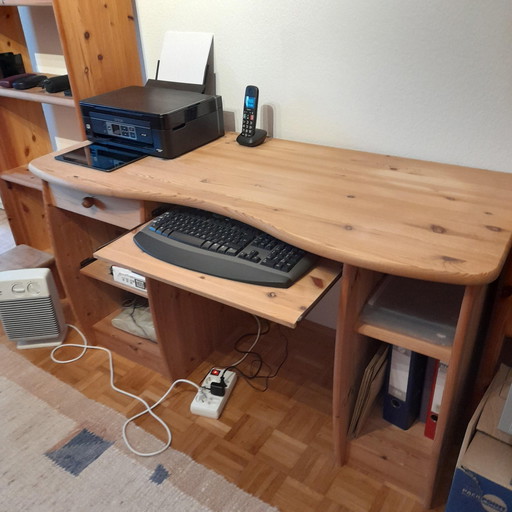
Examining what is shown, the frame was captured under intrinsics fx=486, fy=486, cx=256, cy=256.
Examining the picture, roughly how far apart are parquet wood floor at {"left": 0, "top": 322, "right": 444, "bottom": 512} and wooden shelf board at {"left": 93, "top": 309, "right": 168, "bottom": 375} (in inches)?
1.4

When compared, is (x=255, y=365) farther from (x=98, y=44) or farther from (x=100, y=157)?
(x=98, y=44)

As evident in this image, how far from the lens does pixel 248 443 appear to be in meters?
1.54

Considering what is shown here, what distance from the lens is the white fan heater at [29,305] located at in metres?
1.82

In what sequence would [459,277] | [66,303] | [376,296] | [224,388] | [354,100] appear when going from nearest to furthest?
1. [459,277]
2. [376,296]
3. [354,100]
4. [224,388]
5. [66,303]

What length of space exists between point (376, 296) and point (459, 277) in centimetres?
35

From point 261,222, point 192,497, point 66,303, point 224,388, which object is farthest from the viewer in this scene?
point 66,303

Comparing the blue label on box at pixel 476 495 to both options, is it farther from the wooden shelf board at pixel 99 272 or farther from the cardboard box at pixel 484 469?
the wooden shelf board at pixel 99 272

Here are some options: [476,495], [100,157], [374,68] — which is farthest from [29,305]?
[476,495]

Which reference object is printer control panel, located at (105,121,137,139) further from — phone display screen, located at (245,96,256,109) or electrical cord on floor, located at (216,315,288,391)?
electrical cord on floor, located at (216,315,288,391)

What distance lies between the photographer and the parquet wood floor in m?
1.38

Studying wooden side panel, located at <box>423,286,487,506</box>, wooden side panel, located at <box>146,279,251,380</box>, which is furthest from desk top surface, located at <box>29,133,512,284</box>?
wooden side panel, located at <box>146,279,251,380</box>

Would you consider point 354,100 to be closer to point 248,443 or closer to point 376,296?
point 376,296

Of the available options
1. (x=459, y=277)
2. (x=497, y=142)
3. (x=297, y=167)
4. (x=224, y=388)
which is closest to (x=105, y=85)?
(x=297, y=167)

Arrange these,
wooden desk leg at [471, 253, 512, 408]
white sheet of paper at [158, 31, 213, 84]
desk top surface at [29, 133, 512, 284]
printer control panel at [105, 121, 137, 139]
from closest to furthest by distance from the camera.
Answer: desk top surface at [29, 133, 512, 284] → wooden desk leg at [471, 253, 512, 408] → printer control panel at [105, 121, 137, 139] → white sheet of paper at [158, 31, 213, 84]
